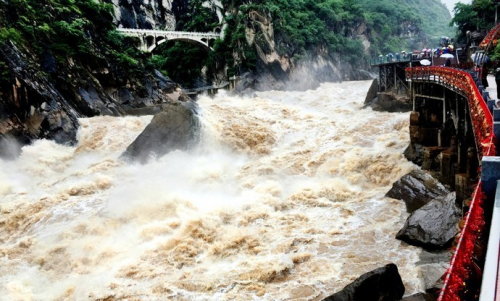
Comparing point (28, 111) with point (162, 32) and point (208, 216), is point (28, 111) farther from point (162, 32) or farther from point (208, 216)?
point (162, 32)

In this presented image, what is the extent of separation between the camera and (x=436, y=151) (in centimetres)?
1667

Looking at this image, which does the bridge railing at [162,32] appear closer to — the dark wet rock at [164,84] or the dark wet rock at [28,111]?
the dark wet rock at [164,84]

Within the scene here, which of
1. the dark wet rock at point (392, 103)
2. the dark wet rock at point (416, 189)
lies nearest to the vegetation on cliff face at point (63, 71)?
the dark wet rock at point (416, 189)

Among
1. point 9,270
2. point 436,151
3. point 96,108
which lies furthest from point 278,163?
A: point 96,108

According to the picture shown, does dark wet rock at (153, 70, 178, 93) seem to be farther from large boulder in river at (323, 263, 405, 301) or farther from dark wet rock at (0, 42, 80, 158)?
large boulder in river at (323, 263, 405, 301)

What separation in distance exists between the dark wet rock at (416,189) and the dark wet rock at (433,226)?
192 centimetres

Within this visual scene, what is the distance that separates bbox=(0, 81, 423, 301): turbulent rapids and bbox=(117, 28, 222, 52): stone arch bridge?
2802 cm

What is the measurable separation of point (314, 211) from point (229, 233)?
142 inches

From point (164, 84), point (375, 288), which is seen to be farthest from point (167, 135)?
point (164, 84)

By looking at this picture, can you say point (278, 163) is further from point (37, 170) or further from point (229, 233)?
point (37, 170)

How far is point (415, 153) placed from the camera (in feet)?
58.7

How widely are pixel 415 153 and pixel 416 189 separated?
11.1 feet

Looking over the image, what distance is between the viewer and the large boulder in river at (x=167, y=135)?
20.7 m

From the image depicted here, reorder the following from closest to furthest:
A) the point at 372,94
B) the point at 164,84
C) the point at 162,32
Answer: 1. the point at 372,94
2. the point at 164,84
3. the point at 162,32
